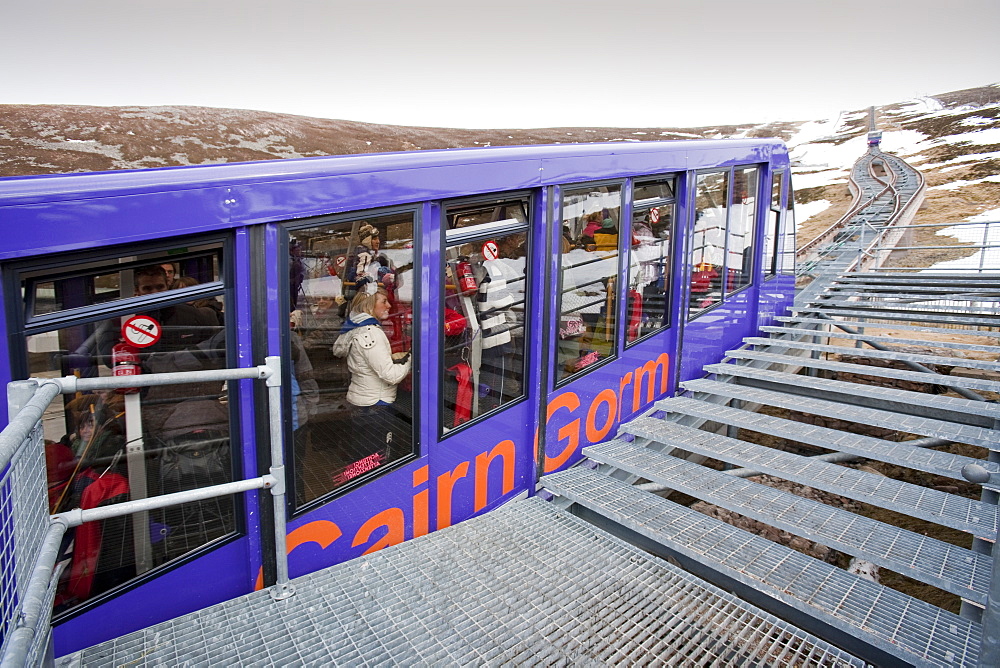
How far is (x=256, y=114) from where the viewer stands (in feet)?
188

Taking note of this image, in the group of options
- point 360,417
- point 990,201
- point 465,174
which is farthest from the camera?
point 990,201

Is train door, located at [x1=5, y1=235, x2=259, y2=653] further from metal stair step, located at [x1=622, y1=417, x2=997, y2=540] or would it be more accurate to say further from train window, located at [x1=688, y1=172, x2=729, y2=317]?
train window, located at [x1=688, y1=172, x2=729, y2=317]

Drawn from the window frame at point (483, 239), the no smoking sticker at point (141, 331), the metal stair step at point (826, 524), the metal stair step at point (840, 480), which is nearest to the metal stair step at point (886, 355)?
the metal stair step at point (840, 480)

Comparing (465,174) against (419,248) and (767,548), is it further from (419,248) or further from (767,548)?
(767,548)

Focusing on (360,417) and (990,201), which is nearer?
(360,417)

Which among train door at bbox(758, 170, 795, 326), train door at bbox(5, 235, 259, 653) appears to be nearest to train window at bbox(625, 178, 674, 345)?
train door at bbox(758, 170, 795, 326)

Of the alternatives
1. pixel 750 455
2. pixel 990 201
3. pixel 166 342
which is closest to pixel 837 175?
pixel 990 201

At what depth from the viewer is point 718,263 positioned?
6.66 m

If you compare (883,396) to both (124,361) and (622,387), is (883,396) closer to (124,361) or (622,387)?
(622,387)

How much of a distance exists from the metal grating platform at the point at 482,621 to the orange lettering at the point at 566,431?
3.60 ft

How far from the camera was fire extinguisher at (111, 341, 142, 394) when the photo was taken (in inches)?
97.2

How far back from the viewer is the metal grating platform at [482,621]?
8.60 feet

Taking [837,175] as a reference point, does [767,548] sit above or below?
below

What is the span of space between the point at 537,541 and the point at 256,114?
2420 inches
